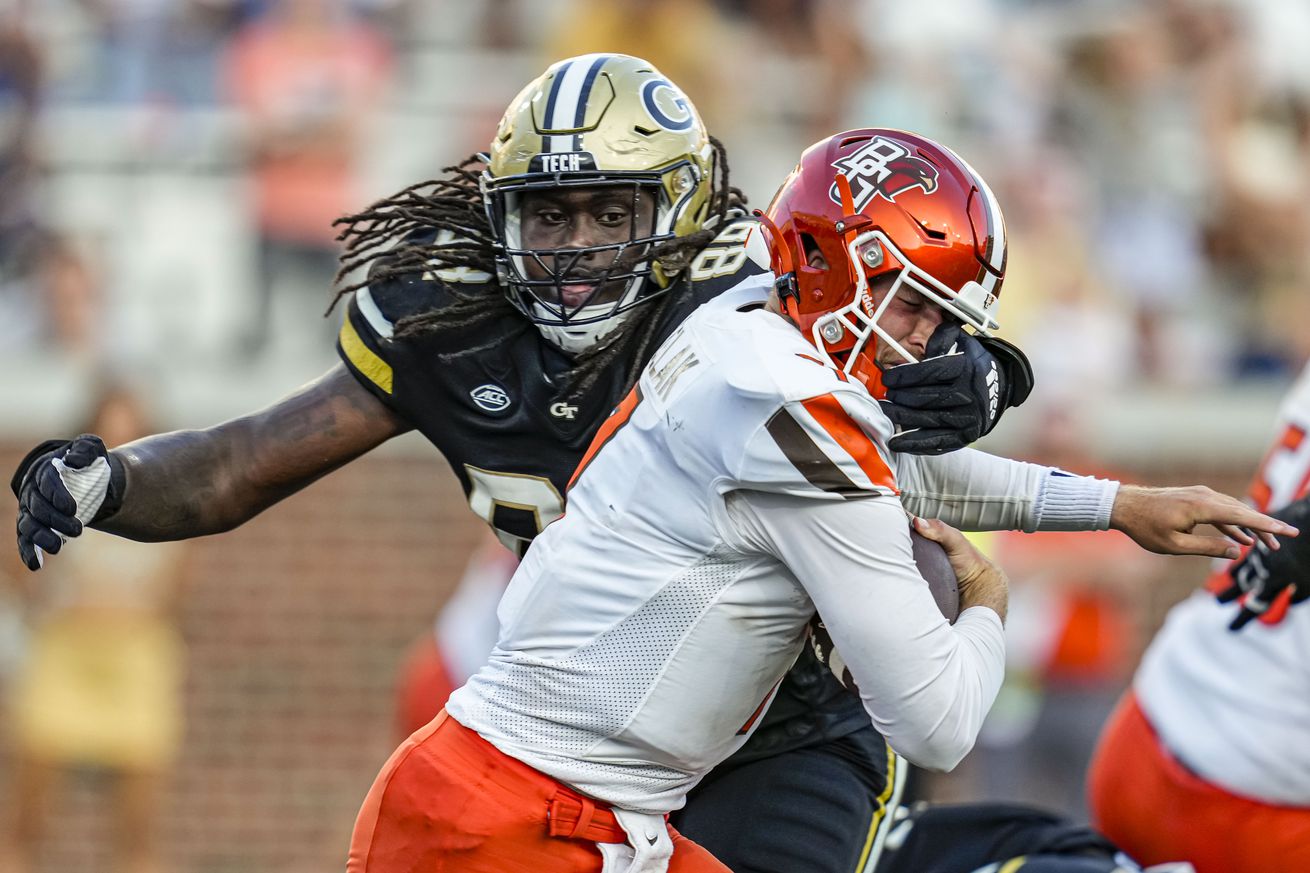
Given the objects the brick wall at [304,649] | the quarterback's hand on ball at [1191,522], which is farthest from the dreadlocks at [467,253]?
the brick wall at [304,649]

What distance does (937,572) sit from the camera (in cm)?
321

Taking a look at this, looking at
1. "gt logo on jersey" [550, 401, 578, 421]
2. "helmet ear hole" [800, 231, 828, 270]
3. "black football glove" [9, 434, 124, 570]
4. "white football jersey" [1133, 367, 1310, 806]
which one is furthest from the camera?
"white football jersey" [1133, 367, 1310, 806]

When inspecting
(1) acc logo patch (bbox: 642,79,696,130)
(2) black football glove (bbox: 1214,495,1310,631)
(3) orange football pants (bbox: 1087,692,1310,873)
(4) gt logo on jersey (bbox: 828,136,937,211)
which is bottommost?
(3) orange football pants (bbox: 1087,692,1310,873)

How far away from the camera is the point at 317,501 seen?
8539 millimetres

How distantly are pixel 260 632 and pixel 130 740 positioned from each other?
95 cm

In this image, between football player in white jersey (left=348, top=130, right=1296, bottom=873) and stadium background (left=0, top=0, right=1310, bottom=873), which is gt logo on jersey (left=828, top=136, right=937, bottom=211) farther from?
stadium background (left=0, top=0, right=1310, bottom=873)

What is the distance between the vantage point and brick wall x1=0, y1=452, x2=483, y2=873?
27.8 ft

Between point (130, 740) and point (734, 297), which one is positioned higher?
point (734, 297)

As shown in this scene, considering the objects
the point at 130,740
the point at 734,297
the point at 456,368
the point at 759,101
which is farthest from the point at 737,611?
the point at 759,101

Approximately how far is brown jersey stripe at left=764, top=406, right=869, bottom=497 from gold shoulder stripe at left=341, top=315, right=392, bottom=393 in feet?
4.13

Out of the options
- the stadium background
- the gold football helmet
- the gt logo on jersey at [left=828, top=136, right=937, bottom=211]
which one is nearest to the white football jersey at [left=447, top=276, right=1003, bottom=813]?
the gt logo on jersey at [left=828, top=136, right=937, bottom=211]

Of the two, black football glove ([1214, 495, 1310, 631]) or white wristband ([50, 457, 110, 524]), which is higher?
black football glove ([1214, 495, 1310, 631])

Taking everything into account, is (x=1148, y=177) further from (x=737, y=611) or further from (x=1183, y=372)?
(x=737, y=611)

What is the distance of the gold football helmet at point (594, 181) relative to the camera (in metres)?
3.68
